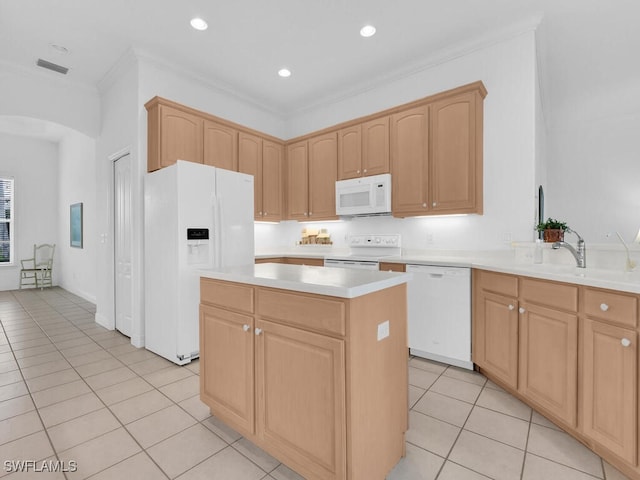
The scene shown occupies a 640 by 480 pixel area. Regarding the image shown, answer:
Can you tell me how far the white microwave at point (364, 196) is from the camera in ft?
11.5

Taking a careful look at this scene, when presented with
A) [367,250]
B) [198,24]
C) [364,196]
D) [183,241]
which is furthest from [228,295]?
[198,24]

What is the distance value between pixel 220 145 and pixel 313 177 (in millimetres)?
1259

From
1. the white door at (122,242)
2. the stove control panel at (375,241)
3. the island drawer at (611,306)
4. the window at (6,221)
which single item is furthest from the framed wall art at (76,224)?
the island drawer at (611,306)

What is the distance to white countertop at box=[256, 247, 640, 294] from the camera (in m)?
1.58

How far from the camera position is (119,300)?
12.4 ft

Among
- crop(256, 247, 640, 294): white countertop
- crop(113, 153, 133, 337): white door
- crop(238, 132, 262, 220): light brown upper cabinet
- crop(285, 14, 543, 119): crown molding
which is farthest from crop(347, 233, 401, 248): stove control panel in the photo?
crop(113, 153, 133, 337): white door

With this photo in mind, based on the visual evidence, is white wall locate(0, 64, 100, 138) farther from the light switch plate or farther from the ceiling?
the light switch plate

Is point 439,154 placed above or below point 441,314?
above

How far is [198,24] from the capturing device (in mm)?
2912

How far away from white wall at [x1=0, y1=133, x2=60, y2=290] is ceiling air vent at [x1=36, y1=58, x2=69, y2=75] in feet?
14.6

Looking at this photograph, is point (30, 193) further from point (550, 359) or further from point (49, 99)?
point (550, 359)

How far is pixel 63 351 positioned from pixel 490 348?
4059 millimetres

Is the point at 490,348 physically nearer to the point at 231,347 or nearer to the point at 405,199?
the point at 405,199

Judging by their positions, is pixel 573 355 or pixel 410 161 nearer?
pixel 573 355
